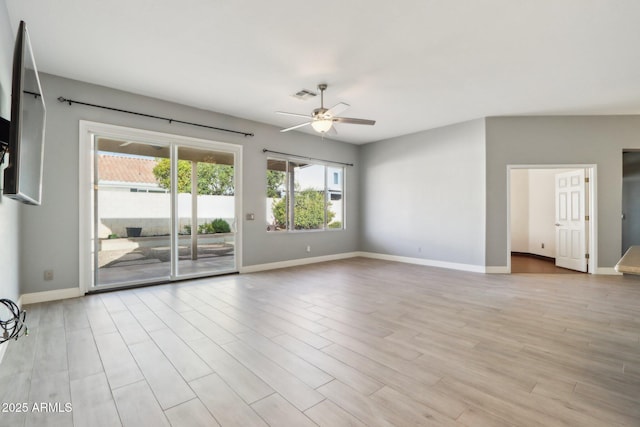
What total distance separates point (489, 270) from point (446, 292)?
1.99 m

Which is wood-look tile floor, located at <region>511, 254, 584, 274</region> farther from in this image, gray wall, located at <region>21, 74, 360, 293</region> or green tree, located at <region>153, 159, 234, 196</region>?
green tree, located at <region>153, 159, 234, 196</region>

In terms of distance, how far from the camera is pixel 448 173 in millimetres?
6332

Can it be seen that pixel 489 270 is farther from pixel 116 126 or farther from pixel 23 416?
pixel 116 126

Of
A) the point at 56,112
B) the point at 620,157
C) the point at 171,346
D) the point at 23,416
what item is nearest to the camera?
the point at 23,416

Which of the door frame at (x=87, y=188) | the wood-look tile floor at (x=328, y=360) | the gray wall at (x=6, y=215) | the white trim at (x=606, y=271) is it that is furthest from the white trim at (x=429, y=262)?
the gray wall at (x=6, y=215)

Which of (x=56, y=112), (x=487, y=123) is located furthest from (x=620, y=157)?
(x=56, y=112)

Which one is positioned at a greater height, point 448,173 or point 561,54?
point 561,54

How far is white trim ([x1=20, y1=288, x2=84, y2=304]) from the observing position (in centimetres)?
369

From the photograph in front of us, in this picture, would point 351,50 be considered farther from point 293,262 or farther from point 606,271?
point 606,271

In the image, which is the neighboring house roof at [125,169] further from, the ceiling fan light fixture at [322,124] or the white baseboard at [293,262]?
the ceiling fan light fixture at [322,124]

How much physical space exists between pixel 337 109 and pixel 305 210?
336cm

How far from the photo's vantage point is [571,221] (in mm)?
6062

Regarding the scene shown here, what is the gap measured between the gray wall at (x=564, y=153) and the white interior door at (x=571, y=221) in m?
0.25

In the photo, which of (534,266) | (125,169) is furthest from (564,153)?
(125,169)
